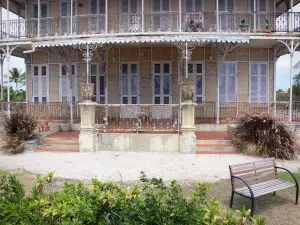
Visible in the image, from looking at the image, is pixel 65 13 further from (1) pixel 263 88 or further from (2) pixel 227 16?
(1) pixel 263 88

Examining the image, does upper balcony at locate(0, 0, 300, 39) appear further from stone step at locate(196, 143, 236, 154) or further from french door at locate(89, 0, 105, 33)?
stone step at locate(196, 143, 236, 154)

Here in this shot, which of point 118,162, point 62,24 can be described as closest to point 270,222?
point 118,162

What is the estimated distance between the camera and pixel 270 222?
14.9 feet

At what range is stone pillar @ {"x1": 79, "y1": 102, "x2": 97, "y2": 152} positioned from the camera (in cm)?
1008

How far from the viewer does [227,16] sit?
1380 cm

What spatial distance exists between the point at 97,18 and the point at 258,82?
8874 millimetres

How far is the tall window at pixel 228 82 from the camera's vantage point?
1461 centimetres

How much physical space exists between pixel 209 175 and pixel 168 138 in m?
2.81

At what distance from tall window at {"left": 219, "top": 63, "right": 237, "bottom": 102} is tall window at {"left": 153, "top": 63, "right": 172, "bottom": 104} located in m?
2.67

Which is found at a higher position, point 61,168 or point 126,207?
point 126,207

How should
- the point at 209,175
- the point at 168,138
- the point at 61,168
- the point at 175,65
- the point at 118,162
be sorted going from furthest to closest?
the point at 175,65
the point at 168,138
the point at 118,162
the point at 61,168
the point at 209,175

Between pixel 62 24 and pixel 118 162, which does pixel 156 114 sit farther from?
pixel 62 24

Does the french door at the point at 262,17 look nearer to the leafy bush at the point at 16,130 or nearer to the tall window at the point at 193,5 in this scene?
the tall window at the point at 193,5

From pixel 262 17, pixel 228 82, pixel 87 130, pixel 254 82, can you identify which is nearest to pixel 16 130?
pixel 87 130
